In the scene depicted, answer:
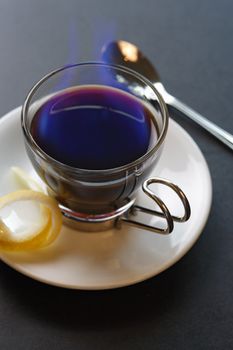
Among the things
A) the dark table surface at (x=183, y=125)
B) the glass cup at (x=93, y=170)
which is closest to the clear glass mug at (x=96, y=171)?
the glass cup at (x=93, y=170)

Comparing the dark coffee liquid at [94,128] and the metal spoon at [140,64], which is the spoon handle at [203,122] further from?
the dark coffee liquid at [94,128]

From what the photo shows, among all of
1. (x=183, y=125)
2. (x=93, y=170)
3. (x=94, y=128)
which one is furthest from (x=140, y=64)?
(x=93, y=170)

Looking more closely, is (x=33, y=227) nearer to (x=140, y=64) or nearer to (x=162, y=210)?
(x=162, y=210)

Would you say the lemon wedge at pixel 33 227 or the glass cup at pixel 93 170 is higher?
the glass cup at pixel 93 170

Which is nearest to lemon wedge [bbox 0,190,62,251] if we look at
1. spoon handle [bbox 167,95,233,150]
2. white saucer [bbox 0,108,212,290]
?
white saucer [bbox 0,108,212,290]

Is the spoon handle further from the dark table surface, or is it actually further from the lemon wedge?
the lemon wedge

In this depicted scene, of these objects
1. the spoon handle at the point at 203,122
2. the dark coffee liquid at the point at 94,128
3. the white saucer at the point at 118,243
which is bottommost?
the white saucer at the point at 118,243

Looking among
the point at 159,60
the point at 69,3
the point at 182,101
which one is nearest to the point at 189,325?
the point at 182,101
